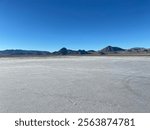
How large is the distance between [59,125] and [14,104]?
5.19ft

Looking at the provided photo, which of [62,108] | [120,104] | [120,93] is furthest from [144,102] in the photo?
[62,108]

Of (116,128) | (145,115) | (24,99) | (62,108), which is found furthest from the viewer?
(24,99)

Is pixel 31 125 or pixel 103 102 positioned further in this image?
pixel 103 102

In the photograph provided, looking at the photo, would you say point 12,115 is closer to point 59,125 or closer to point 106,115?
point 59,125

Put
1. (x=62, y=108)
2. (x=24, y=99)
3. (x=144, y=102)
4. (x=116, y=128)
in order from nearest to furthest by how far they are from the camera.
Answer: (x=116, y=128), (x=62, y=108), (x=144, y=102), (x=24, y=99)

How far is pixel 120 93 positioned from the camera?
17.8ft

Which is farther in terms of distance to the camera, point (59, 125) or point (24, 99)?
point (24, 99)

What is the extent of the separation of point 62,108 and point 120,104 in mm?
1478

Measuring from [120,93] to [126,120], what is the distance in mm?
1854

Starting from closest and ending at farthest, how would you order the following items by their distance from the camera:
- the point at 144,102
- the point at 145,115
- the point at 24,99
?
1. the point at 145,115
2. the point at 144,102
3. the point at 24,99

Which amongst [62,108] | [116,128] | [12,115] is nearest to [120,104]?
[116,128]

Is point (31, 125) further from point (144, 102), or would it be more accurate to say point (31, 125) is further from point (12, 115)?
point (144, 102)

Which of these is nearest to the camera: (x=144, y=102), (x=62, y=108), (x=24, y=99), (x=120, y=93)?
(x=62, y=108)

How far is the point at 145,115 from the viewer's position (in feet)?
12.3
